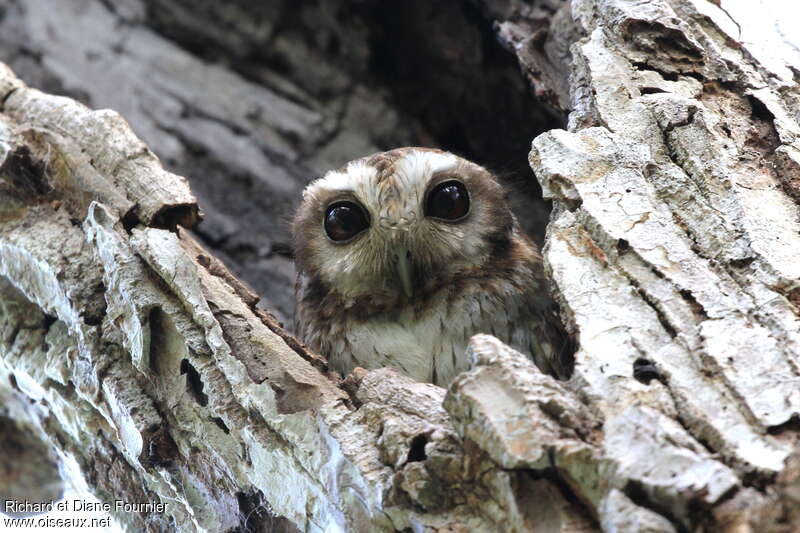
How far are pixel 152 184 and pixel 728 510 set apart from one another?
1865mm

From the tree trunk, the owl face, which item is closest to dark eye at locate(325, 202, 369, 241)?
the owl face

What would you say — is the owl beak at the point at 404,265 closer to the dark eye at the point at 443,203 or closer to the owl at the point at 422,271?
the owl at the point at 422,271

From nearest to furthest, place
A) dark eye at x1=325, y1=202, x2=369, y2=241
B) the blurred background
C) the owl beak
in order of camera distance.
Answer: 1. the owl beak
2. dark eye at x1=325, y1=202, x2=369, y2=241
3. the blurred background

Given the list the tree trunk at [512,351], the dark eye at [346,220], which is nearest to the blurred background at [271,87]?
the tree trunk at [512,351]

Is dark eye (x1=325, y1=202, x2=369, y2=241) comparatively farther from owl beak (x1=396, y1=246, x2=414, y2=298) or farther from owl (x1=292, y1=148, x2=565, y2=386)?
owl beak (x1=396, y1=246, x2=414, y2=298)

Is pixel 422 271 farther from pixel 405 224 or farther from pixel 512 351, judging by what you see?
pixel 512 351

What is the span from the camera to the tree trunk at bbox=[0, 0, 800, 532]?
1.54 m

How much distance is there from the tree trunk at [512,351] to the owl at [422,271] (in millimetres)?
563

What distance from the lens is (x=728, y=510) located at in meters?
1.36

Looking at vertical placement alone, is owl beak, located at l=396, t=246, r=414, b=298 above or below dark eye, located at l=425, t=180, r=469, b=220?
below

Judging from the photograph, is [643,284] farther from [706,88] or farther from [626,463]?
[706,88]

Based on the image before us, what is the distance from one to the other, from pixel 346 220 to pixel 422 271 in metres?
0.33

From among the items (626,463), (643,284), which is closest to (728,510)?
(626,463)

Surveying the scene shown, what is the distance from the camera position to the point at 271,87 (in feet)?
14.8
